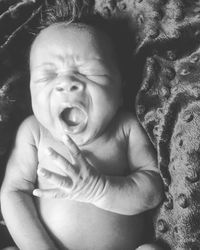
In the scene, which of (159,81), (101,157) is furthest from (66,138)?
(159,81)

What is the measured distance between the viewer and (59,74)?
3.16 feet

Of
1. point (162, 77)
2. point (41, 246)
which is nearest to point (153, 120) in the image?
point (162, 77)

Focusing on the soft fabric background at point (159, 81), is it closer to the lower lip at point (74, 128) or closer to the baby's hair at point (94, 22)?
the baby's hair at point (94, 22)

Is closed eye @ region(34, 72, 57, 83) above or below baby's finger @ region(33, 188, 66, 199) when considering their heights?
above

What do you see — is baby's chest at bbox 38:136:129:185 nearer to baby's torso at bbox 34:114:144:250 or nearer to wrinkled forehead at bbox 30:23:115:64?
baby's torso at bbox 34:114:144:250

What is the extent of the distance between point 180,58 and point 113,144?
0.25 metres

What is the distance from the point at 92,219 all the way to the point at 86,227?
0.02 m

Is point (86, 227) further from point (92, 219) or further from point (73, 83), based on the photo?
point (73, 83)

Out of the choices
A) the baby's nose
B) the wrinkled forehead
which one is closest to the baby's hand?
the baby's nose

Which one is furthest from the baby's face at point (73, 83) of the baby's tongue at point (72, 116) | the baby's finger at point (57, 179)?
the baby's finger at point (57, 179)

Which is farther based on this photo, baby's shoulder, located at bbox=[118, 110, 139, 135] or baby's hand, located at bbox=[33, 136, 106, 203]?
baby's shoulder, located at bbox=[118, 110, 139, 135]

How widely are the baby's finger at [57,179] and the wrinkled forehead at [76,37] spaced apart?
291 millimetres

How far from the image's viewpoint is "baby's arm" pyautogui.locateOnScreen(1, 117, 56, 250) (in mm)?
966

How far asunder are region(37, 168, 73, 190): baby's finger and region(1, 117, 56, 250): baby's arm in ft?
0.52
